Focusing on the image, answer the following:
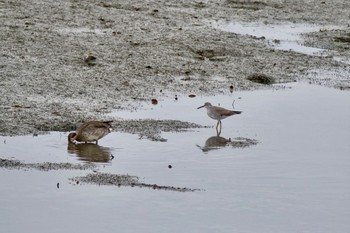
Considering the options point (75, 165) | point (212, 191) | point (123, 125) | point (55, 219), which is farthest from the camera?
point (123, 125)

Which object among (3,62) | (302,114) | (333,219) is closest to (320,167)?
(333,219)

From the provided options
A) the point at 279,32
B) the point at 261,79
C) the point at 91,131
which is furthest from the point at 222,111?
the point at 279,32

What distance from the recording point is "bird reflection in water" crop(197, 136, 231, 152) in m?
11.2

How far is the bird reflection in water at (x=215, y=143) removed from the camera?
442 inches

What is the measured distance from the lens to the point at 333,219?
28.3 feet

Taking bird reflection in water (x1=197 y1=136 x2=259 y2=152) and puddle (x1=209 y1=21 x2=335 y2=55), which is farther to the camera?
puddle (x1=209 y1=21 x2=335 y2=55)

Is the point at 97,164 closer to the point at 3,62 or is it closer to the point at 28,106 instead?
the point at 28,106

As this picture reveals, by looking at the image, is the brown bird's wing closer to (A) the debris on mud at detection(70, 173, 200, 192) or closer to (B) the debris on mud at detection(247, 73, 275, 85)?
(A) the debris on mud at detection(70, 173, 200, 192)

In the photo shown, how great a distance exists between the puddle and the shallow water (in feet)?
15.0

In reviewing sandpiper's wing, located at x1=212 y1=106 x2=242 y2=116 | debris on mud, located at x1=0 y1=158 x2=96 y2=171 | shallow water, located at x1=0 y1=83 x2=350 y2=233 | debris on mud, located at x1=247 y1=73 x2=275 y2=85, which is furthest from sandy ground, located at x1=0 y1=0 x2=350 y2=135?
debris on mud, located at x1=0 y1=158 x2=96 y2=171

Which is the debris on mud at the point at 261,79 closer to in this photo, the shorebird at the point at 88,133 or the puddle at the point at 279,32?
the puddle at the point at 279,32

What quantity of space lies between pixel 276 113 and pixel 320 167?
275cm

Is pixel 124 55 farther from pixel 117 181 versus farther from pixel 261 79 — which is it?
pixel 117 181

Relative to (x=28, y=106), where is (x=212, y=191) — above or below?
below
